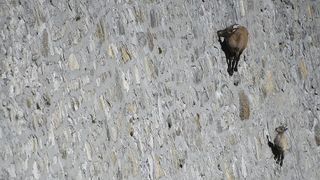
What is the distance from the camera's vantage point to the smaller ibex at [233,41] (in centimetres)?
502

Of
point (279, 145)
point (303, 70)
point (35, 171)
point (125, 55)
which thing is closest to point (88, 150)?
point (35, 171)

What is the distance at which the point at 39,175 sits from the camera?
3.99 metres

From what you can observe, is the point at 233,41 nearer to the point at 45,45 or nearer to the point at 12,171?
the point at 45,45

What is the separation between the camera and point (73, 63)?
421cm

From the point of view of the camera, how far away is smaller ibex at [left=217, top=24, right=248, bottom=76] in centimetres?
502

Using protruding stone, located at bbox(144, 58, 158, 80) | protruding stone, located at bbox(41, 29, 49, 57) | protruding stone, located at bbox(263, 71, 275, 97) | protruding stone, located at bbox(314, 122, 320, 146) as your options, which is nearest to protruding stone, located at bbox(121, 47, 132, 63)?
protruding stone, located at bbox(144, 58, 158, 80)

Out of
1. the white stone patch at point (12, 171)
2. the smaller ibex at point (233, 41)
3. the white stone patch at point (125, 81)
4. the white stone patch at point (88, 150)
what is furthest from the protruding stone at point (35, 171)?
the smaller ibex at point (233, 41)

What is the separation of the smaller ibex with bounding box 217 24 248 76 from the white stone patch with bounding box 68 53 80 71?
1.19 m

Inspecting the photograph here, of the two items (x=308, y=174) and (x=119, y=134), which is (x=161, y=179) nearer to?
(x=119, y=134)

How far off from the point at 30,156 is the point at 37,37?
Result: 620 millimetres

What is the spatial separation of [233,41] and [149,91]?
78cm

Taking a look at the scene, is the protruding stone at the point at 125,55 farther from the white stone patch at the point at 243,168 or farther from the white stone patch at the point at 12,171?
the white stone patch at the point at 243,168

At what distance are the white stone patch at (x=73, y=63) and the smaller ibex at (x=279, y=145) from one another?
1792 mm

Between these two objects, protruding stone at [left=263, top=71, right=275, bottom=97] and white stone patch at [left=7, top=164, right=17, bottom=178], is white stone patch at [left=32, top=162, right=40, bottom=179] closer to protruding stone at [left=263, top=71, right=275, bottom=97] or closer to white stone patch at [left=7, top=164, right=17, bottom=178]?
white stone patch at [left=7, top=164, right=17, bottom=178]
